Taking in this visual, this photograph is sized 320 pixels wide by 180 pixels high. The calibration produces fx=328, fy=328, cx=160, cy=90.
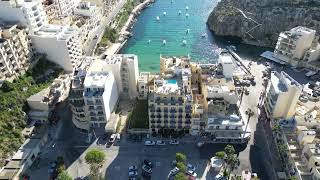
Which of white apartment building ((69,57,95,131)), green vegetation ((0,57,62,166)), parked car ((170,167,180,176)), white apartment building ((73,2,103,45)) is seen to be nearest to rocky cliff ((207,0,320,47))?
white apartment building ((73,2,103,45))

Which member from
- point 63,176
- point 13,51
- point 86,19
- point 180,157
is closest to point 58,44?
point 13,51

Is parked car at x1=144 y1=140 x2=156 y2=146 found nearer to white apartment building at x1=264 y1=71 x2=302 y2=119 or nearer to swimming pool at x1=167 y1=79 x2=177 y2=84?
swimming pool at x1=167 y1=79 x2=177 y2=84

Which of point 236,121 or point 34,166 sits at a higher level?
point 236,121

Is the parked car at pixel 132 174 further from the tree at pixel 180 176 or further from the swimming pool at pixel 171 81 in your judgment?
the swimming pool at pixel 171 81

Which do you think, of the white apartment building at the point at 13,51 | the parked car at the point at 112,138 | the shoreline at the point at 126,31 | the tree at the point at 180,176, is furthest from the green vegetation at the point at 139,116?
the white apartment building at the point at 13,51

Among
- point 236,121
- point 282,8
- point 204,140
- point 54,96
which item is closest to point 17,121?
point 54,96

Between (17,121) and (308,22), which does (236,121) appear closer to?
(17,121)

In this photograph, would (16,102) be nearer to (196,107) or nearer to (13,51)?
(13,51)
